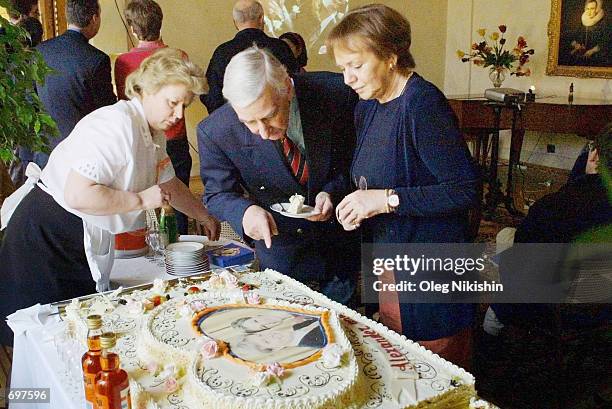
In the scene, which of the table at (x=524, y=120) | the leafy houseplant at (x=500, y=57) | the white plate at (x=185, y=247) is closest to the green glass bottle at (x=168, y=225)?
the white plate at (x=185, y=247)

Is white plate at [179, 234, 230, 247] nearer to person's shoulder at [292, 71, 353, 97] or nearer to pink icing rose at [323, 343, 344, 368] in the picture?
person's shoulder at [292, 71, 353, 97]

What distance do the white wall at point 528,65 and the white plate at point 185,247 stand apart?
4.94m

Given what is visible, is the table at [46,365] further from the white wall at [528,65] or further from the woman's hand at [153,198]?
the white wall at [528,65]

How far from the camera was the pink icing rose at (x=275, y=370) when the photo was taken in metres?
1.14

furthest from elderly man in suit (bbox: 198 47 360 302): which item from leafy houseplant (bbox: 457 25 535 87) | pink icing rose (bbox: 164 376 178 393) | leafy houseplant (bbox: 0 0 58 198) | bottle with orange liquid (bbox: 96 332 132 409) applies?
leafy houseplant (bbox: 457 25 535 87)

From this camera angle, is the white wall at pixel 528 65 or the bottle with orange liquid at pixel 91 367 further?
the white wall at pixel 528 65

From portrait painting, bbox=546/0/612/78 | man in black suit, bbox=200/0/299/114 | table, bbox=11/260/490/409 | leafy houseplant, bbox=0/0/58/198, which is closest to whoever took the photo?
table, bbox=11/260/490/409

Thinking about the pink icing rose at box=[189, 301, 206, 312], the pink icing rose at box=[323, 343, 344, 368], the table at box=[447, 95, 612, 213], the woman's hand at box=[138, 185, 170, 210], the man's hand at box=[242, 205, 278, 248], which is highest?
the woman's hand at box=[138, 185, 170, 210]

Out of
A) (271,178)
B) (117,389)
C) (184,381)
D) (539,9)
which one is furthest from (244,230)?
(539,9)

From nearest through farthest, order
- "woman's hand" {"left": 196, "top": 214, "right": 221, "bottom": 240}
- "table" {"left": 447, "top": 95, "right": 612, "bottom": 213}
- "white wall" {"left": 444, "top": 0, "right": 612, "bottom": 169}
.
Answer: "woman's hand" {"left": 196, "top": 214, "right": 221, "bottom": 240} < "table" {"left": 447, "top": 95, "right": 612, "bottom": 213} < "white wall" {"left": 444, "top": 0, "right": 612, "bottom": 169}

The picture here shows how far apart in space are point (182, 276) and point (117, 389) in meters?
0.80

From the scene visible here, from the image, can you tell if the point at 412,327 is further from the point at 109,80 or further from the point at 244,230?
the point at 109,80

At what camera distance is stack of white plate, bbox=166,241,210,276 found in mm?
1887

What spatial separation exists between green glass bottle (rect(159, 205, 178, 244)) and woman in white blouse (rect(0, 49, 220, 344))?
0.16 metres
